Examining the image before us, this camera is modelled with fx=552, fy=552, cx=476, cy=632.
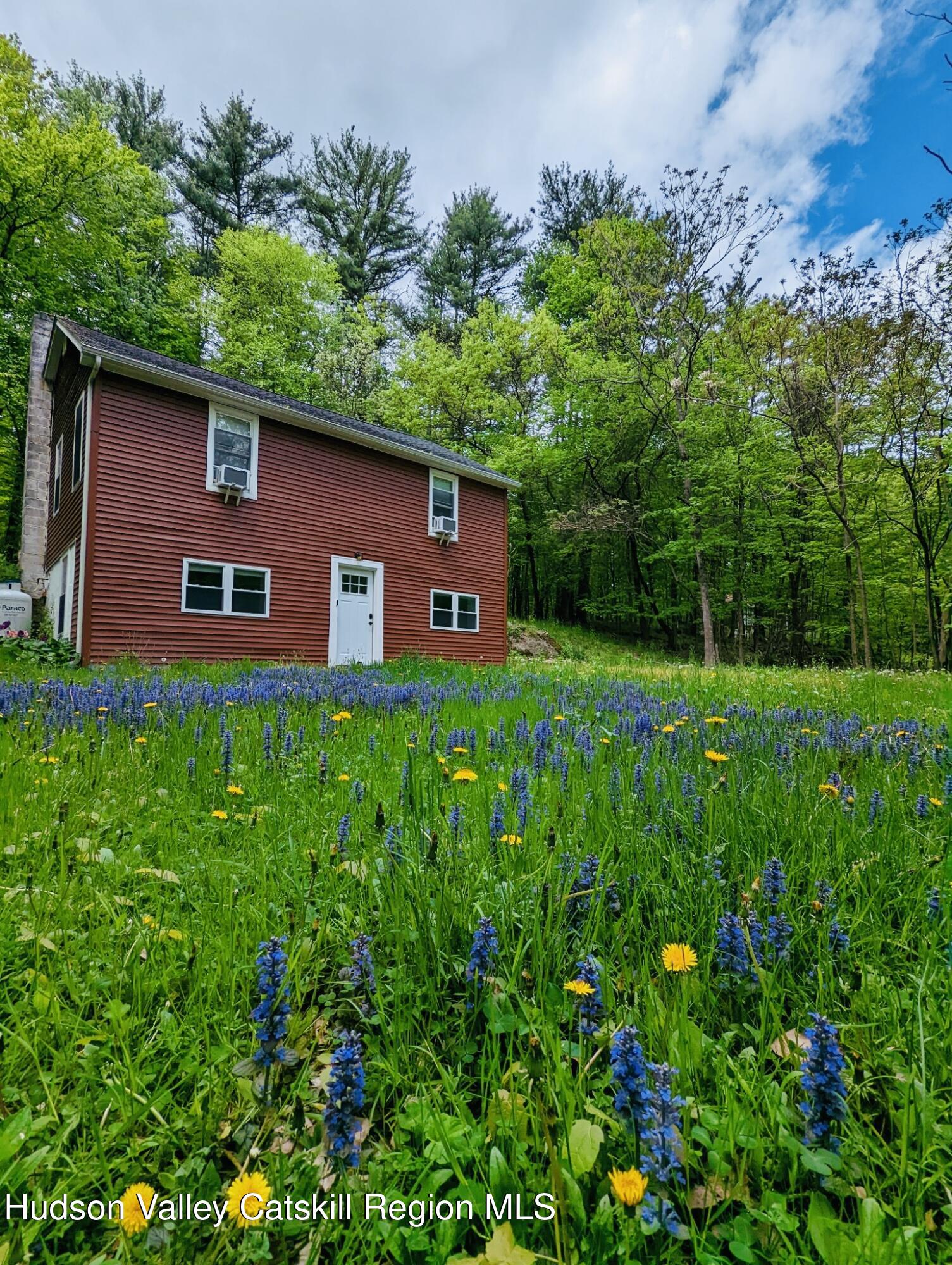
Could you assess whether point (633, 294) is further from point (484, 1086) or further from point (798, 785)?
point (484, 1086)

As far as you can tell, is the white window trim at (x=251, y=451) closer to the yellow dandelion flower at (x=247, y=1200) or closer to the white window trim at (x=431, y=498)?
the white window trim at (x=431, y=498)

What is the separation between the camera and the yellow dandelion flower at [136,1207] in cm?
83

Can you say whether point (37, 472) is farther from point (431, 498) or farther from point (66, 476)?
point (431, 498)

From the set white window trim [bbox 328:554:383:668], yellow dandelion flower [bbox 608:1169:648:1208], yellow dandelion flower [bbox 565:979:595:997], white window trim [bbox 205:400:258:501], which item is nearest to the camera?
yellow dandelion flower [bbox 608:1169:648:1208]

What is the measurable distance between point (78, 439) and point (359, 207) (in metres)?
25.8

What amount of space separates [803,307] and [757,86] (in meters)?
9.01

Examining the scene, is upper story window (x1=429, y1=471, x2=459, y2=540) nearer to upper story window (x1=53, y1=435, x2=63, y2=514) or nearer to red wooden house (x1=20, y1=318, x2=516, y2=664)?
red wooden house (x1=20, y1=318, x2=516, y2=664)

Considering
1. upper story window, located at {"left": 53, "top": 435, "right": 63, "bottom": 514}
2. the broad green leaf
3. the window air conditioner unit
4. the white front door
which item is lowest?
the broad green leaf

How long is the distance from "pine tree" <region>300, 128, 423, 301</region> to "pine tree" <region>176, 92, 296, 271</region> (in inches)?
65.1

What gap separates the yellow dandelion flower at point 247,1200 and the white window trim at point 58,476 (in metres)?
16.0

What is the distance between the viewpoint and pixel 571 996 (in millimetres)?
1270

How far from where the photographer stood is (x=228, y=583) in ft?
39.5

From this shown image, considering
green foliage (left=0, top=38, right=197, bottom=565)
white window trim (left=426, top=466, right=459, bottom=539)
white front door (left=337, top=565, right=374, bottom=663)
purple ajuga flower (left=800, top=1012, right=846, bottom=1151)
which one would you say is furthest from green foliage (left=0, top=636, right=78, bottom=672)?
green foliage (left=0, top=38, right=197, bottom=565)

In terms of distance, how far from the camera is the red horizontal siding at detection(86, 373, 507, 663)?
10672mm
